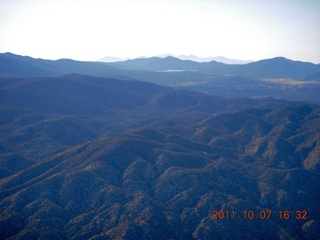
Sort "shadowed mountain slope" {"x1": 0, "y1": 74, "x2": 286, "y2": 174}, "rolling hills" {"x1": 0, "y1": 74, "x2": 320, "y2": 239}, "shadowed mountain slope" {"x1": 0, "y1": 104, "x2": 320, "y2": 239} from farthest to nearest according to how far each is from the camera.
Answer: "shadowed mountain slope" {"x1": 0, "y1": 74, "x2": 286, "y2": 174}
"rolling hills" {"x1": 0, "y1": 74, "x2": 320, "y2": 239}
"shadowed mountain slope" {"x1": 0, "y1": 104, "x2": 320, "y2": 239}

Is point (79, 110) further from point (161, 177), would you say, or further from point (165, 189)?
point (165, 189)

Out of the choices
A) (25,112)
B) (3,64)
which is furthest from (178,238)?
(3,64)

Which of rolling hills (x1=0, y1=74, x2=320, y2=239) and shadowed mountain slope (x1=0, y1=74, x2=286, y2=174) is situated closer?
rolling hills (x1=0, y1=74, x2=320, y2=239)

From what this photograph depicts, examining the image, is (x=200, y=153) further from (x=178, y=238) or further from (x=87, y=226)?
(x=87, y=226)

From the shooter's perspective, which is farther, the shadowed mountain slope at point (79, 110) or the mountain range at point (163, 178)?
the shadowed mountain slope at point (79, 110)
